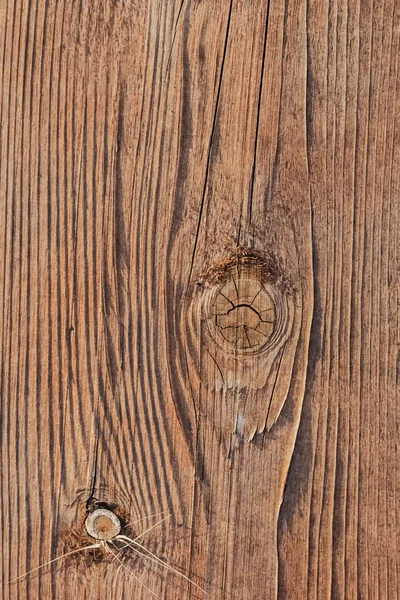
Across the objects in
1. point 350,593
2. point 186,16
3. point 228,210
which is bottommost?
point 350,593

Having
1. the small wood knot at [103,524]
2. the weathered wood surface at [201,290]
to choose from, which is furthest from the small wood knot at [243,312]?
the small wood knot at [103,524]

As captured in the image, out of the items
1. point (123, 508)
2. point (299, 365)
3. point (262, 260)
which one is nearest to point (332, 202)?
point (262, 260)

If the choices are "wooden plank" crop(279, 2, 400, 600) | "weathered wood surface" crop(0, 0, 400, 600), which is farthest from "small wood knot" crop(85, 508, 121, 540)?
"wooden plank" crop(279, 2, 400, 600)

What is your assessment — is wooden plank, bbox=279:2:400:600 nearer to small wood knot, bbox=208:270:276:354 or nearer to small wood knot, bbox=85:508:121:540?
small wood knot, bbox=208:270:276:354

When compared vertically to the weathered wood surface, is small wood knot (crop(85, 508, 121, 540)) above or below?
below

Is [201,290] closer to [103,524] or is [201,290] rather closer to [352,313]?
[352,313]

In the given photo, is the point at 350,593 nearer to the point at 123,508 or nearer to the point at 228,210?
the point at 123,508
